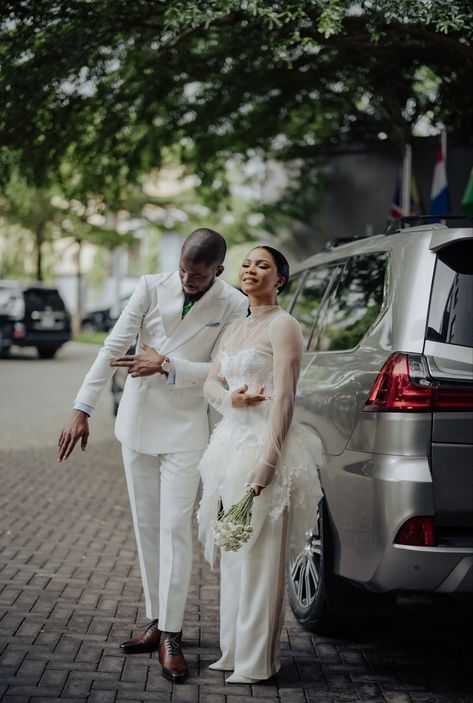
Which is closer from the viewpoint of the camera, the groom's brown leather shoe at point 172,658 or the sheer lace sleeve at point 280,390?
the sheer lace sleeve at point 280,390

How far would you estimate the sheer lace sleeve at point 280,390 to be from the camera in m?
3.91

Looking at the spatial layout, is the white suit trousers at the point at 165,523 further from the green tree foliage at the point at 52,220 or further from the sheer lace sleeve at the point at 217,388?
the green tree foliage at the point at 52,220

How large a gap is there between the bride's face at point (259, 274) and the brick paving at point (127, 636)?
1.70 meters

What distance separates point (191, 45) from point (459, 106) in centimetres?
412

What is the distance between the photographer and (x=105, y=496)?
8.50m

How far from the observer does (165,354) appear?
4.48 metres

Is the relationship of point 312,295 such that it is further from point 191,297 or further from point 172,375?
point 172,375

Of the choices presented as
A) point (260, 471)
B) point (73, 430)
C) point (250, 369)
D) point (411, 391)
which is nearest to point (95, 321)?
point (73, 430)

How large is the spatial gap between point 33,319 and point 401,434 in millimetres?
22993

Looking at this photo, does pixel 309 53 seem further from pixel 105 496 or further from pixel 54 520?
pixel 54 520

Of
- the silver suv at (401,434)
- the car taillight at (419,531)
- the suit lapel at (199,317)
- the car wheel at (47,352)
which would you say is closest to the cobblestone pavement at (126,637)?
the silver suv at (401,434)

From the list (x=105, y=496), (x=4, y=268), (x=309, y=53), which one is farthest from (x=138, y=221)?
(x=105, y=496)

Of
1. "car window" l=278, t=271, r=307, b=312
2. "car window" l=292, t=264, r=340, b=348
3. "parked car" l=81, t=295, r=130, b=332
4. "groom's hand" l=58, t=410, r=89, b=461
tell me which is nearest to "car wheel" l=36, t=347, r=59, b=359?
"parked car" l=81, t=295, r=130, b=332

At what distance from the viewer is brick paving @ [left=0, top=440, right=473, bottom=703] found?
4055 millimetres
